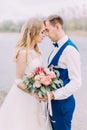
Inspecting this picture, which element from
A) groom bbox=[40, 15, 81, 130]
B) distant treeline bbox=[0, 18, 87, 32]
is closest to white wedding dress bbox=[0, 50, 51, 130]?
groom bbox=[40, 15, 81, 130]

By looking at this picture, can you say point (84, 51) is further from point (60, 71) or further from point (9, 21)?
point (60, 71)

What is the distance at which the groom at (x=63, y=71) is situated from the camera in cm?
249

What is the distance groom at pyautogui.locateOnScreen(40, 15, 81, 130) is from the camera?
8.18 ft

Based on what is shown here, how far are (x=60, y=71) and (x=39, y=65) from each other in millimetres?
176

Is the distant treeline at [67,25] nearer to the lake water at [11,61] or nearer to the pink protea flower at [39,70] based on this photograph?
the lake water at [11,61]

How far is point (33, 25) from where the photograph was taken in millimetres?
2621

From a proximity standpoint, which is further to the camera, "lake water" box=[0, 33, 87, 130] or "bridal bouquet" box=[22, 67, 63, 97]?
"lake water" box=[0, 33, 87, 130]

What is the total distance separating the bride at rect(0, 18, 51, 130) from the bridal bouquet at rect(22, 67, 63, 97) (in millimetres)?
102

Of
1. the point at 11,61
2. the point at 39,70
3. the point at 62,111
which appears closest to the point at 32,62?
the point at 39,70

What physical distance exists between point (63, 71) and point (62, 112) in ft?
0.96

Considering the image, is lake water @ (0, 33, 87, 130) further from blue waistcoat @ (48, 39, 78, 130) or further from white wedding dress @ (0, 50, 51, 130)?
blue waistcoat @ (48, 39, 78, 130)

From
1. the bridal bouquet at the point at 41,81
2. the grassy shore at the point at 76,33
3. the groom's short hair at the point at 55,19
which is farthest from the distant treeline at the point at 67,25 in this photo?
the bridal bouquet at the point at 41,81

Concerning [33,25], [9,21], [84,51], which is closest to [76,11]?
[84,51]

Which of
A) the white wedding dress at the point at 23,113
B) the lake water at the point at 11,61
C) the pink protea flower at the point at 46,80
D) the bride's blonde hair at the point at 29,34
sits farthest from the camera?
the lake water at the point at 11,61
